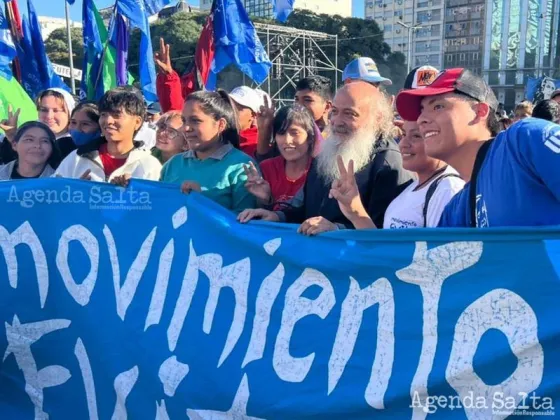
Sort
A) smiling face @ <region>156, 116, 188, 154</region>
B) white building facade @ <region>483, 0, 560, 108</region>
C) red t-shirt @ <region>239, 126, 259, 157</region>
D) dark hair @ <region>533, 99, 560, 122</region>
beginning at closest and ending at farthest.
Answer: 1. red t-shirt @ <region>239, 126, 259, 157</region>
2. smiling face @ <region>156, 116, 188, 154</region>
3. dark hair @ <region>533, 99, 560, 122</region>
4. white building facade @ <region>483, 0, 560, 108</region>

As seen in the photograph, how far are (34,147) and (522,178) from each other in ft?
10.0

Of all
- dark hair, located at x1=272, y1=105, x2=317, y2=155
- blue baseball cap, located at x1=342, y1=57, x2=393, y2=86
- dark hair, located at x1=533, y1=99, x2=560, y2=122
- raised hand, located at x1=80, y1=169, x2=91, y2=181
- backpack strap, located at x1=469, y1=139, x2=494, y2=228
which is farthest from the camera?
dark hair, located at x1=533, y1=99, x2=560, y2=122

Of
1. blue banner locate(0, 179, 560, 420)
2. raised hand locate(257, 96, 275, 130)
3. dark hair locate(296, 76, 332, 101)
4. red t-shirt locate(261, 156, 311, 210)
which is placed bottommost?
blue banner locate(0, 179, 560, 420)

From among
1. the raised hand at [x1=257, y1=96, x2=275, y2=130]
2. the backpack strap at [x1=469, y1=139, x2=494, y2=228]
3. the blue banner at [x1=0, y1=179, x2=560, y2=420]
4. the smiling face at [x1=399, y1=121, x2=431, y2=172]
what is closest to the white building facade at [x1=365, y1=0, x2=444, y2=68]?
the raised hand at [x1=257, y1=96, x2=275, y2=130]

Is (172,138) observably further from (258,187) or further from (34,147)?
(258,187)

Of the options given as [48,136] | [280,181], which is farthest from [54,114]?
[280,181]

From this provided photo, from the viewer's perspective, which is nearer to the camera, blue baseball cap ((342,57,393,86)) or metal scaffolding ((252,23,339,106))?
blue baseball cap ((342,57,393,86))

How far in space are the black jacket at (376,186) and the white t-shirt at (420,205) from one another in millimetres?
210

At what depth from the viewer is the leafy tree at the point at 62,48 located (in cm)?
4578

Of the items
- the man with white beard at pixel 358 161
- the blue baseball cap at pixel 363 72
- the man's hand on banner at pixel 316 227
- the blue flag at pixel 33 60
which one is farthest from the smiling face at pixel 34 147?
the blue flag at pixel 33 60

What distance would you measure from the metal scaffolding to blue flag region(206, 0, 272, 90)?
2696cm

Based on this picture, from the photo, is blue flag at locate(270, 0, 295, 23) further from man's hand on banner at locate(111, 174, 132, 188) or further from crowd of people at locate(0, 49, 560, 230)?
man's hand on banner at locate(111, 174, 132, 188)

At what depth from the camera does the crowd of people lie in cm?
187

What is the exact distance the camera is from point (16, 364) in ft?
9.52
